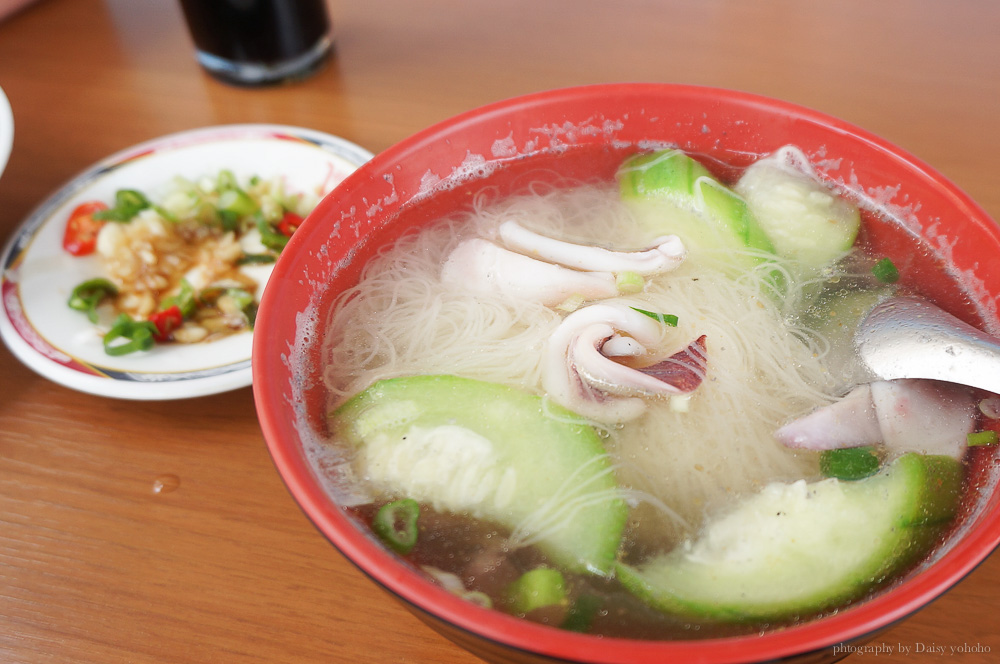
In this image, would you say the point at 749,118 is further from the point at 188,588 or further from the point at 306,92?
the point at 306,92

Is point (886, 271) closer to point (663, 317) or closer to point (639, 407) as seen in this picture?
point (663, 317)

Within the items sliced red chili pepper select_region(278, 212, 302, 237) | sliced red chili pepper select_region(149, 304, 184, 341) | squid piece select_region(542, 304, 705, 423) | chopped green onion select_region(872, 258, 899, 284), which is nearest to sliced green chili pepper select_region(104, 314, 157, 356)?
sliced red chili pepper select_region(149, 304, 184, 341)

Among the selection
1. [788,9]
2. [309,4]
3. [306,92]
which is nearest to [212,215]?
[306,92]

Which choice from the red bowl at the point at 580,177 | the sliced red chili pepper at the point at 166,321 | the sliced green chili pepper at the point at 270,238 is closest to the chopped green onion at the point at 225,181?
the sliced green chili pepper at the point at 270,238

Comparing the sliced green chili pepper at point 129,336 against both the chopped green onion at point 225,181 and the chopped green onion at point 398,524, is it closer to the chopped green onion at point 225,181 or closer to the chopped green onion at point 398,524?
the chopped green onion at point 225,181

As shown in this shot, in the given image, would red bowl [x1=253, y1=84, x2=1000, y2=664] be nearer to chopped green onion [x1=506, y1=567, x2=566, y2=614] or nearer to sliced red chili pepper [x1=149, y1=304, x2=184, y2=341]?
chopped green onion [x1=506, y1=567, x2=566, y2=614]

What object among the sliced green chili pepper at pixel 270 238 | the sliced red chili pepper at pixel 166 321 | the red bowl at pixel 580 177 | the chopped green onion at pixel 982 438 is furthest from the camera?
the sliced green chili pepper at pixel 270 238
